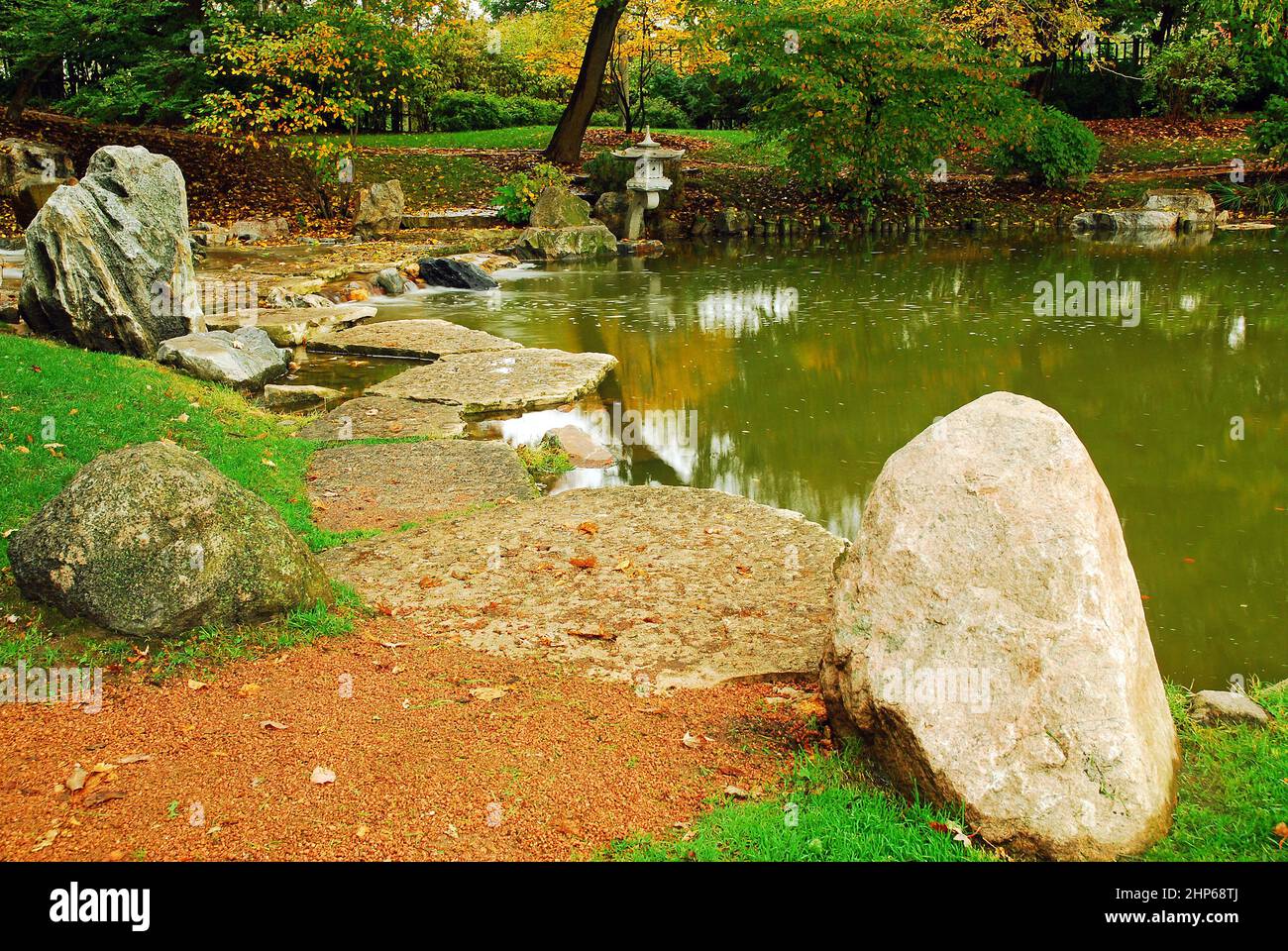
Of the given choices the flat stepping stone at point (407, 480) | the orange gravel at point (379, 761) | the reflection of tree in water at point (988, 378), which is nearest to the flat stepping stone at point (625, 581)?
the orange gravel at point (379, 761)

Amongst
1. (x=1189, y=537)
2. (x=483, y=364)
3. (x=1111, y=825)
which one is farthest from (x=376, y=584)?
(x=483, y=364)

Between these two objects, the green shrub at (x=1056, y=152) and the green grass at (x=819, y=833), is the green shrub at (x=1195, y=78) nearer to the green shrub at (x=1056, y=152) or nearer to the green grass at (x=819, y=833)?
the green shrub at (x=1056, y=152)

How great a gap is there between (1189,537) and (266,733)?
17.4ft

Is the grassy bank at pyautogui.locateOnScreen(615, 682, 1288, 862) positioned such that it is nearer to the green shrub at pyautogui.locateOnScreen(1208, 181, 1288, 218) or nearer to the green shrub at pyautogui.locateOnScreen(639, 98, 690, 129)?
the green shrub at pyautogui.locateOnScreen(1208, 181, 1288, 218)

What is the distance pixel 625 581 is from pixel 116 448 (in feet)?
10.7

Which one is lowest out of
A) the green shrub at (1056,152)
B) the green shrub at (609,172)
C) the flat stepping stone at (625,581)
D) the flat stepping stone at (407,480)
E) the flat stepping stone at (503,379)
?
the flat stepping stone at (625,581)

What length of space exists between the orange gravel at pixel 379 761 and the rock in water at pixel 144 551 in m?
0.33

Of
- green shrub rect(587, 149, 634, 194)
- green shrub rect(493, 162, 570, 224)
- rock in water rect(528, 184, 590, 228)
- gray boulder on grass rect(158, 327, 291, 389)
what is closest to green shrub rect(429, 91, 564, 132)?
green shrub rect(587, 149, 634, 194)

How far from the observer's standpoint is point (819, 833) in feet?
11.3

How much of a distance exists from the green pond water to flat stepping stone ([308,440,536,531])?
642mm

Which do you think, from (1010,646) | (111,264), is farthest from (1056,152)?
(1010,646)

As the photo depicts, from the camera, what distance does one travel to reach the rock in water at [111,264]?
389 inches

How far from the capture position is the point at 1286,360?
36.1 feet

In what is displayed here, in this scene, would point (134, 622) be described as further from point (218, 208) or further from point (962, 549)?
point (218, 208)
